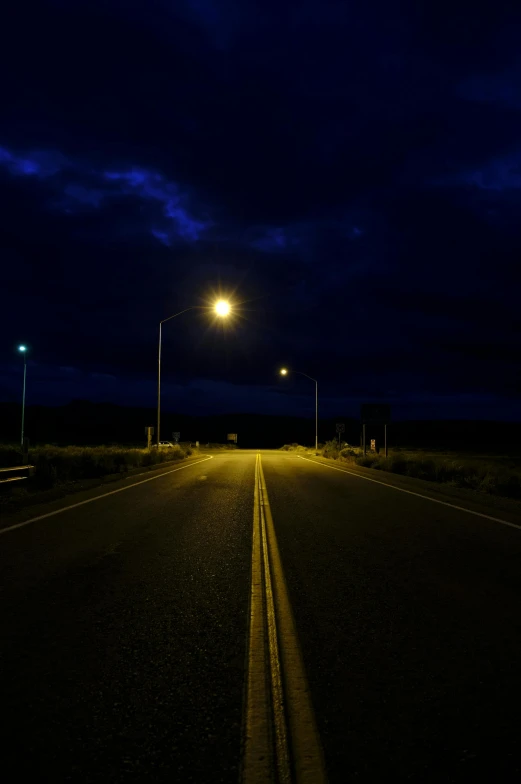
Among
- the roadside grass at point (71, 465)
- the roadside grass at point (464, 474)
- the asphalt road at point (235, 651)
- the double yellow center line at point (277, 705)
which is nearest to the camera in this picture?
the double yellow center line at point (277, 705)

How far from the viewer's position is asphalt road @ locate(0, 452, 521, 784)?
3523 mm

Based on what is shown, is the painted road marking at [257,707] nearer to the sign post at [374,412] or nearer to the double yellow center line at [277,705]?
the double yellow center line at [277,705]

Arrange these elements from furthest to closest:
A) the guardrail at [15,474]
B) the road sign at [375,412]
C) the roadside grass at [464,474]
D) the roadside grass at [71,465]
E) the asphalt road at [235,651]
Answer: the road sign at [375,412] → the roadside grass at [71,465] → the roadside grass at [464,474] → the guardrail at [15,474] → the asphalt road at [235,651]

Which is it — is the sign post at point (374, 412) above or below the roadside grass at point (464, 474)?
above

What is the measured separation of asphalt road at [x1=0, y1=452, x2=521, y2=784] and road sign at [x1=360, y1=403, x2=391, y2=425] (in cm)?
3595

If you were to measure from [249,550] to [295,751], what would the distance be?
6.20m

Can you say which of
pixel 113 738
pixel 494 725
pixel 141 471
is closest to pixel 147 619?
pixel 113 738

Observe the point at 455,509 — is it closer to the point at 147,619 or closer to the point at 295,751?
the point at 147,619

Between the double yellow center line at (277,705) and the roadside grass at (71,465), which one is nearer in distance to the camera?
the double yellow center line at (277,705)

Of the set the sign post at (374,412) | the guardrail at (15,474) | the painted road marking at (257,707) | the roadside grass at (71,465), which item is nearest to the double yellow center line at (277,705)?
the painted road marking at (257,707)

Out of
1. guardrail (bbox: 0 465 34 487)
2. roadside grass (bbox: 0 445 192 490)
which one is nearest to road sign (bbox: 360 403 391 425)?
roadside grass (bbox: 0 445 192 490)

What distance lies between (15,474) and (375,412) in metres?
32.3

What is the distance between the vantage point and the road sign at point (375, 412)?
47.1 m

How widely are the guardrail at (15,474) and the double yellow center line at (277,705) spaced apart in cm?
1245
